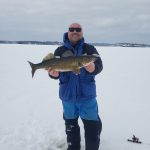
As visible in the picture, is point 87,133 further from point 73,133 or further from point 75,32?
point 75,32

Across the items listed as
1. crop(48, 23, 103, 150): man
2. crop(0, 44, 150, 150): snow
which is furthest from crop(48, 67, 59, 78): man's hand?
crop(0, 44, 150, 150): snow

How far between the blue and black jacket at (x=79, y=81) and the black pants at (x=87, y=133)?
39cm

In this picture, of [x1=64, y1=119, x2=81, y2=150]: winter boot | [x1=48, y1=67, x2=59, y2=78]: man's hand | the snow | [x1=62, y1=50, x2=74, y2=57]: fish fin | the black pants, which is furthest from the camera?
the snow

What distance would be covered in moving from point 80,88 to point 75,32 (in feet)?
2.56

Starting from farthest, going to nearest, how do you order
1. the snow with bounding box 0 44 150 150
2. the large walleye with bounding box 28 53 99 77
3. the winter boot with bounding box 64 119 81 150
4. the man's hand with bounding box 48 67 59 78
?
the snow with bounding box 0 44 150 150
the winter boot with bounding box 64 119 81 150
the man's hand with bounding box 48 67 59 78
the large walleye with bounding box 28 53 99 77

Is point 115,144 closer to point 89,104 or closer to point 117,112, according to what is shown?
point 89,104

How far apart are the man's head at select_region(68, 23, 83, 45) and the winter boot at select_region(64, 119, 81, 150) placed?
47.1 inches

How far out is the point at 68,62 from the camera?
194 inches

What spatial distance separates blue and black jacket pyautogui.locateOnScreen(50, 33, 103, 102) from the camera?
5.11m

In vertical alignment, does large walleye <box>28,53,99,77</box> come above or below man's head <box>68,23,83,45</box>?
below

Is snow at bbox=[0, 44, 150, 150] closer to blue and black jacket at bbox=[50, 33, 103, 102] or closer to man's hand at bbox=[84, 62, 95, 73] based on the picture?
blue and black jacket at bbox=[50, 33, 103, 102]

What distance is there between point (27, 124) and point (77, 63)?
3244mm

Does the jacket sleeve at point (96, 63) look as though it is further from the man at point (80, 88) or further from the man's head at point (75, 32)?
the man's head at point (75, 32)

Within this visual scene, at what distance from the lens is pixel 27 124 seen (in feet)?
25.3
